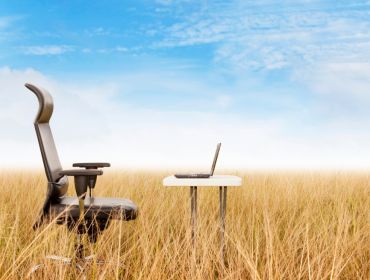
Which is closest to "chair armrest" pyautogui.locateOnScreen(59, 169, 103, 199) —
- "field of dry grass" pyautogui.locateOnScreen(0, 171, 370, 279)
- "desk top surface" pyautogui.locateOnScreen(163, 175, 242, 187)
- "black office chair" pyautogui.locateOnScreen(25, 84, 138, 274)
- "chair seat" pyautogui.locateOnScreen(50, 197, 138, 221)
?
"black office chair" pyautogui.locateOnScreen(25, 84, 138, 274)

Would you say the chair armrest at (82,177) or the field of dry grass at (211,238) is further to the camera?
the chair armrest at (82,177)

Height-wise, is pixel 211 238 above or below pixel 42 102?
below

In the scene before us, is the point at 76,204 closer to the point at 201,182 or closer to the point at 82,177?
the point at 82,177

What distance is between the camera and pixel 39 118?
3.60m

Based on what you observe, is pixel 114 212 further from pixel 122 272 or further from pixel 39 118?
pixel 39 118

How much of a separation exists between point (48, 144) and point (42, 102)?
30 cm

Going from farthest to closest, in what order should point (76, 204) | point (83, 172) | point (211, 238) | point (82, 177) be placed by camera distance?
point (76, 204) < point (82, 177) < point (83, 172) < point (211, 238)

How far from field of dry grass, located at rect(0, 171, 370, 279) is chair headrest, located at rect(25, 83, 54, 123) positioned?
685mm

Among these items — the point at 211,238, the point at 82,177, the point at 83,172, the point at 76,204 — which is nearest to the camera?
the point at 211,238

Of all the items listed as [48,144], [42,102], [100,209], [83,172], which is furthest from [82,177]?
[42,102]

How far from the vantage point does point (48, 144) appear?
367 cm

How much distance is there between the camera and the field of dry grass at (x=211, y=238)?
9.06ft

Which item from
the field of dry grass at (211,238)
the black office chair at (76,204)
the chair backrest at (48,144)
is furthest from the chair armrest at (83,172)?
the field of dry grass at (211,238)

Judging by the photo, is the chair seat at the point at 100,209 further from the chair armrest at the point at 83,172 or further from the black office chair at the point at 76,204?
the chair armrest at the point at 83,172
